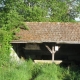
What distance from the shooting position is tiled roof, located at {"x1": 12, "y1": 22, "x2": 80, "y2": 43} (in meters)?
19.3

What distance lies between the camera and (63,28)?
848 inches

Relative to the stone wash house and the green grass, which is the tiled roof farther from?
the green grass

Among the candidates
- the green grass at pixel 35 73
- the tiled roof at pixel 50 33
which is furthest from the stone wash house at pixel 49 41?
the green grass at pixel 35 73

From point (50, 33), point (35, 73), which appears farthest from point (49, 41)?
point (35, 73)

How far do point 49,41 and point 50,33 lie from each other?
167 cm

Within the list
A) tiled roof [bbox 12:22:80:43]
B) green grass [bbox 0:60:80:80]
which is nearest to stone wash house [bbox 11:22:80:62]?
tiled roof [bbox 12:22:80:43]

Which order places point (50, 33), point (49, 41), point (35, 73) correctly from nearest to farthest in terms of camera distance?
point (35, 73) < point (49, 41) < point (50, 33)

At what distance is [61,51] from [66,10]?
59.3 ft

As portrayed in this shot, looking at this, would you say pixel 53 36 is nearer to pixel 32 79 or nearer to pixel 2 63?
pixel 2 63

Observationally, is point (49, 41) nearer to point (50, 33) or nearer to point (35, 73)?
point (50, 33)

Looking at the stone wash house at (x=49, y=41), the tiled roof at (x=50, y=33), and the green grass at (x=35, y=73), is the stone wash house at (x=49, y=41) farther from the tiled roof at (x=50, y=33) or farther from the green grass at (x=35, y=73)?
the green grass at (x=35, y=73)

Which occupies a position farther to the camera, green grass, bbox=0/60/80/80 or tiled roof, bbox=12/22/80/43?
tiled roof, bbox=12/22/80/43

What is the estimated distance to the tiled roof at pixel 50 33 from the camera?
1934 centimetres

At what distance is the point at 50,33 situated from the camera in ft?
67.9
